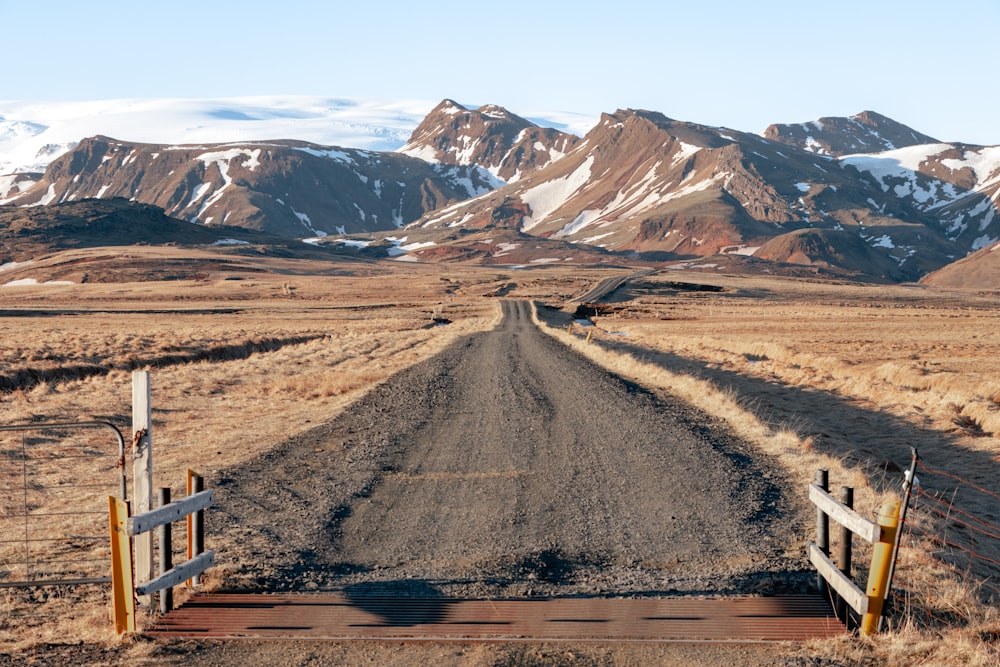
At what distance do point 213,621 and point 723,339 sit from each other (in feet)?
162

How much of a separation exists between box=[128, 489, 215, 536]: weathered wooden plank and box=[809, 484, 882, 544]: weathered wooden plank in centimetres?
636

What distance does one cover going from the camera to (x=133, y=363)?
36531 mm

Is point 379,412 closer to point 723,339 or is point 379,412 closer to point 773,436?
point 773,436

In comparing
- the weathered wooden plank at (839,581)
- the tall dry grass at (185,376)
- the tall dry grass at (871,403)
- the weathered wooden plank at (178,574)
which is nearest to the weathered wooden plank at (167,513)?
the weathered wooden plank at (178,574)

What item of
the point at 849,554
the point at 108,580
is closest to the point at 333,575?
the point at 108,580

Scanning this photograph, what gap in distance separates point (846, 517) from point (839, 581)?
602 mm

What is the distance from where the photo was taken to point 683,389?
24.6 m

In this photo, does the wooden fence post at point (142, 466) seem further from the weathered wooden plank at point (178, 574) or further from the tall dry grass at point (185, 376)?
the tall dry grass at point (185, 376)

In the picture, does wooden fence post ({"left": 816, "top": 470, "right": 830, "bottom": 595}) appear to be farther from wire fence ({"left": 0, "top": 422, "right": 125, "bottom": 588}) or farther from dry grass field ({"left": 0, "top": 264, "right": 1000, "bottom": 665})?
wire fence ({"left": 0, "top": 422, "right": 125, "bottom": 588})

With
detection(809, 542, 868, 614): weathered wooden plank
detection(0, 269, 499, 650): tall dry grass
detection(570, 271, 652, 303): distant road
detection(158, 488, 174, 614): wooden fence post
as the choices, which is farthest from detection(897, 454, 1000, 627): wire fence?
detection(570, 271, 652, 303): distant road

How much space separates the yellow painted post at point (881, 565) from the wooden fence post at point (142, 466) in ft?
22.0

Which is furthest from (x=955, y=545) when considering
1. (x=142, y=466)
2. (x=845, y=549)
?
(x=142, y=466)

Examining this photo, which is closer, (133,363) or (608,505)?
(608,505)

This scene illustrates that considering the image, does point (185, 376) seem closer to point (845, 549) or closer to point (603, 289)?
point (845, 549)
